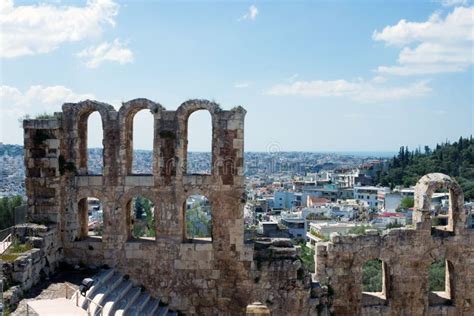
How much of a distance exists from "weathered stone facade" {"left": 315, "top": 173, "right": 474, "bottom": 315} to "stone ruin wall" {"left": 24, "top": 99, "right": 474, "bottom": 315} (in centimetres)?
11

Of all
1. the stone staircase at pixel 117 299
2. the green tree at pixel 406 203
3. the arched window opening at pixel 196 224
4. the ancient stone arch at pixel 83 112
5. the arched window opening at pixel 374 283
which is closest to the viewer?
the stone staircase at pixel 117 299

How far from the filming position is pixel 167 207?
55.3ft

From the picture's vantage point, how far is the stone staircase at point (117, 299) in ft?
43.8

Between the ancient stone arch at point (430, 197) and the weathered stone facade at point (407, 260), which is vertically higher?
the ancient stone arch at point (430, 197)

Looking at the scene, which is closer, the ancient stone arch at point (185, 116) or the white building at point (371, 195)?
the ancient stone arch at point (185, 116)

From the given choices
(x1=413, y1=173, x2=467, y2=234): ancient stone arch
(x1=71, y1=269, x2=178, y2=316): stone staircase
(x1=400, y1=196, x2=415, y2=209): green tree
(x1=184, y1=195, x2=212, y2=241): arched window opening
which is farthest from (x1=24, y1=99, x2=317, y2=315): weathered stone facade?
(x1=400, y1=196, x2=415, y2=209): green tree

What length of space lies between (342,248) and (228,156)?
5.01 m

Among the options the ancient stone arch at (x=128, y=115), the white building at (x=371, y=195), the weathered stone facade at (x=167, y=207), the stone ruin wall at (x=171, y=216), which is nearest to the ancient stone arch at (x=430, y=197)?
the stone ruin wall at (x=171, y=216)

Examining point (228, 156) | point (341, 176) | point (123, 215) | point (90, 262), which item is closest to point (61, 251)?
point (90, 262)

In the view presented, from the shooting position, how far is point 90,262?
1717cm

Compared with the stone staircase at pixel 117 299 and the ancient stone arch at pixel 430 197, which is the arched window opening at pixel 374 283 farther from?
the stone staircase at pixel 117 299

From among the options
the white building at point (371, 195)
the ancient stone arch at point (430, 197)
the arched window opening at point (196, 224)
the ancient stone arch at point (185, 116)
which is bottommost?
the white building at point (371, 195)

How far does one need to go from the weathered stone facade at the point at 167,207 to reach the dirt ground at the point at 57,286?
0.83 m

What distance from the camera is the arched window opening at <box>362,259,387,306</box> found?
18.2 m
